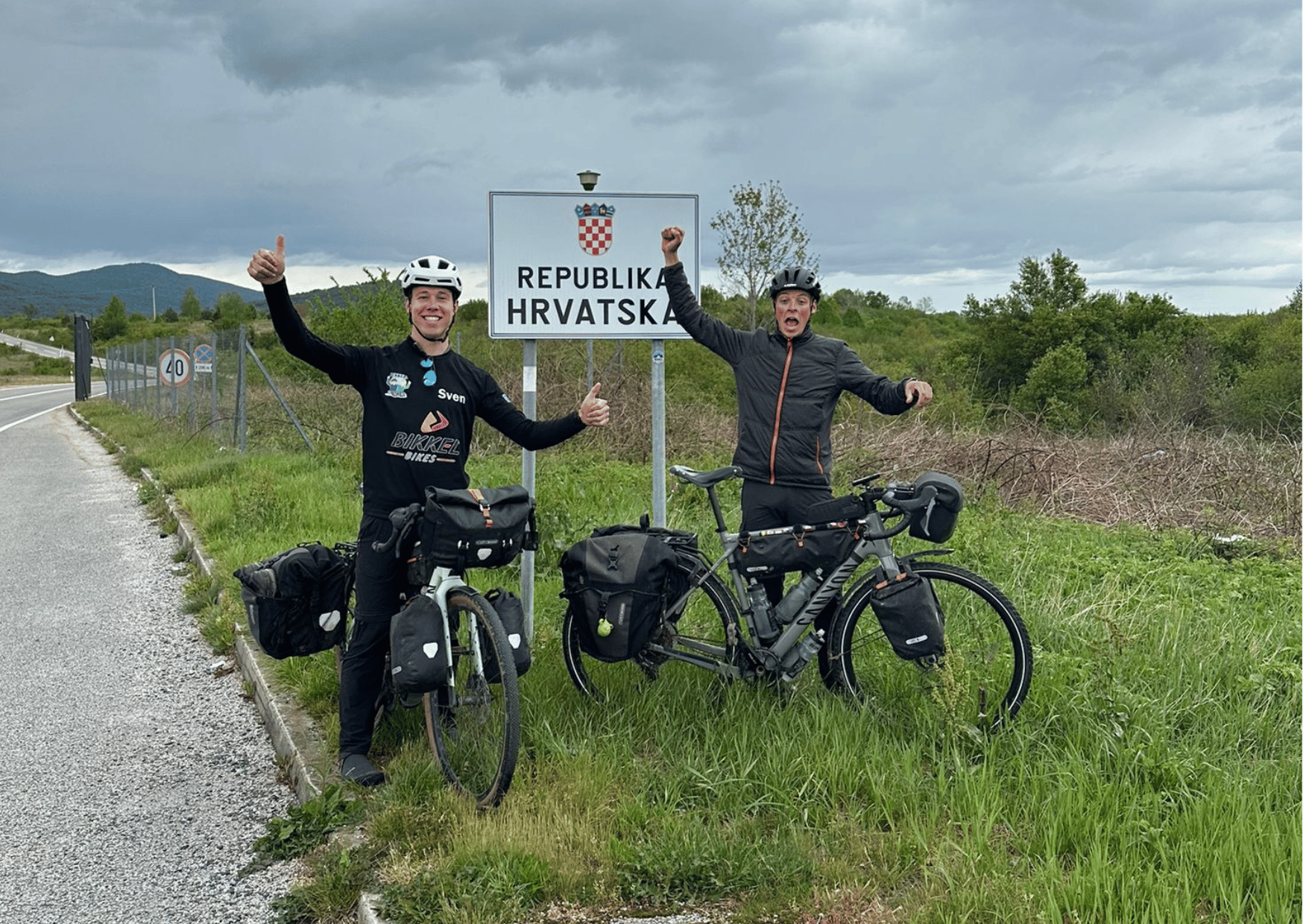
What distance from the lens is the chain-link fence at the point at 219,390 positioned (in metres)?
15.6

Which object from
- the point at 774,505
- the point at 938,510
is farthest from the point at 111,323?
the point at 938,510

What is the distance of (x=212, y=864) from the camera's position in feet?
12.8

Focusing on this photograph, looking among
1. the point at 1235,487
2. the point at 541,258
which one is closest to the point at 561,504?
the point at 541,258

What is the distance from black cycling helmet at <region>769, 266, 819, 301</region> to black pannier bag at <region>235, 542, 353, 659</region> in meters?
2.30

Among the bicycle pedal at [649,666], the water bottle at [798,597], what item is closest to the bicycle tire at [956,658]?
the water bottle at [798,597]

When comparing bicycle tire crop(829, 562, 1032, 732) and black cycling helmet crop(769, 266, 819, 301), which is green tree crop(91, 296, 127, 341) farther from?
bicycle tire crop(829, 562, 1032, 732)

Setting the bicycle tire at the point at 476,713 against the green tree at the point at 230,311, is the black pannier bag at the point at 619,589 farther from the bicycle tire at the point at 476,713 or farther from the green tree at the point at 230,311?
the green tree at the point at 230,311

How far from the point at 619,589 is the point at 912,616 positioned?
1.24 metres

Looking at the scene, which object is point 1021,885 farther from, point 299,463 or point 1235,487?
point 299,463

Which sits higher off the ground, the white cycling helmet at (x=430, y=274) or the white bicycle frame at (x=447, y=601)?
the white cycling helmet at (x=430, y=274)

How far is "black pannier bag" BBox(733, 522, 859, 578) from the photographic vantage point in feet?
14.9

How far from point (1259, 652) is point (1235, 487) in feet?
22.2

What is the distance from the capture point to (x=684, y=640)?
4.81m

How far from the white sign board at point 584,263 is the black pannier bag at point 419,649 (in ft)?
6.52
